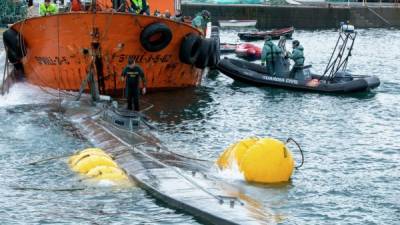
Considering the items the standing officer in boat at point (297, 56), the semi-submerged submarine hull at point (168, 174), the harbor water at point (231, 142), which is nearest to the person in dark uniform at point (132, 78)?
the semi-submerged submarine hull at point (168, 174)

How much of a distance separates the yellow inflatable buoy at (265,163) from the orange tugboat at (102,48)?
8.56 m

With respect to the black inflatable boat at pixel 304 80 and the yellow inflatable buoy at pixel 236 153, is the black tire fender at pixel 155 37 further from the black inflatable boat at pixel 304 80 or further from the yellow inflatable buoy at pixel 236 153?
the yellow inflatable buoy at pixel 236 153

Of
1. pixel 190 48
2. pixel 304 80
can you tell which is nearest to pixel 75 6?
pixel 190 48

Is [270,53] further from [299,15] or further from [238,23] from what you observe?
[299,15]

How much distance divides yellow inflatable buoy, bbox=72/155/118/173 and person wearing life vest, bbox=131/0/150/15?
11144 mm

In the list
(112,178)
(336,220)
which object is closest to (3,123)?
(112,178)

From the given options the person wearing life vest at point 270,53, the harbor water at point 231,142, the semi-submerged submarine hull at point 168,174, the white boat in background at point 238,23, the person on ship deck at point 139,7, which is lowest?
the white boat in background at point 238,23

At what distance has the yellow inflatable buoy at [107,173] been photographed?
47.7 ft

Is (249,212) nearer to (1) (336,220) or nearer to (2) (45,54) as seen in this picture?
(1) (336,220)

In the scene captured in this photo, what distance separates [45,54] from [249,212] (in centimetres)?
1395

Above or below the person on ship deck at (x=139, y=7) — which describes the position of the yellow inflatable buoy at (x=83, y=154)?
below

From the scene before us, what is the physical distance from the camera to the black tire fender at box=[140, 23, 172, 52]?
2406 centimetres

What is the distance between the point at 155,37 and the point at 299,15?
42.7m

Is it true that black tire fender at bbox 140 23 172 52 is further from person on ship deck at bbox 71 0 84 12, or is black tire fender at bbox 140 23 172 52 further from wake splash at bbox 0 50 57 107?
wake splash at bbox 0 50 57 107
